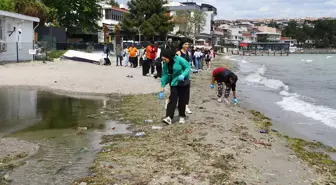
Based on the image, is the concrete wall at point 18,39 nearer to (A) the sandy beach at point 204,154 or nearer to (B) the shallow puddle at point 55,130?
(B) the shallow puddle at point 55,130

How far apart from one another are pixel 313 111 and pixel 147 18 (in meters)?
52.3

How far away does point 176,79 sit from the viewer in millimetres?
8320

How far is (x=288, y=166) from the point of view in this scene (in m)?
5.91

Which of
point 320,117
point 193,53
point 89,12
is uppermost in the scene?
point 89,12

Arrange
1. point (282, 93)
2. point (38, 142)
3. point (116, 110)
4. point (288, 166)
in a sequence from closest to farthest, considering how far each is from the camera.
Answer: point (288, 166), point (38, 142), point (116, 110), point (282, 93)

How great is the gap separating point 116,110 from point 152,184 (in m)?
5.71

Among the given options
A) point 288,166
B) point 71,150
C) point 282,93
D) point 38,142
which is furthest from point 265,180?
point 282,93

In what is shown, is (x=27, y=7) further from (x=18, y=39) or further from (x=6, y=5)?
(x=18, y=39)

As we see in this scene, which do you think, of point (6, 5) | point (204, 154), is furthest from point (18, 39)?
point (204, 154)

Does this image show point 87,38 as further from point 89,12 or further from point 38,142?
point 38,142

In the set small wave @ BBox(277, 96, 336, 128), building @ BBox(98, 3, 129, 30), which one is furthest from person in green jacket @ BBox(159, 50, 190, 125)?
building @ BBox(98, 3, 129, 30)

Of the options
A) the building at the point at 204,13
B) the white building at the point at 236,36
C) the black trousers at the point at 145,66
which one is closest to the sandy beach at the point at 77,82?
the black trousers at the point at 145,66

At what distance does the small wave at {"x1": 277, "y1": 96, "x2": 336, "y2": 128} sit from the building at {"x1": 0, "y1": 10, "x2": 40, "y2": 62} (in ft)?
50.0

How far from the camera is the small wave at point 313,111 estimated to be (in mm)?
11688
